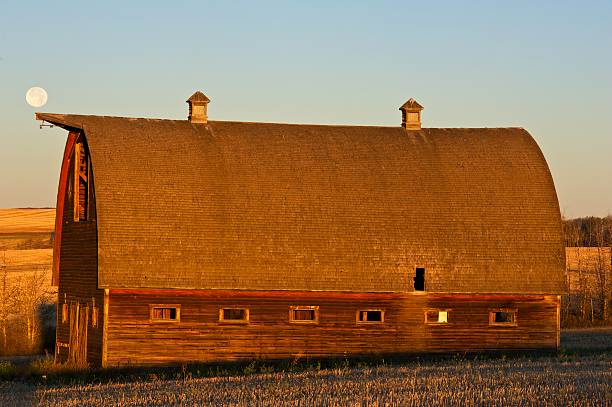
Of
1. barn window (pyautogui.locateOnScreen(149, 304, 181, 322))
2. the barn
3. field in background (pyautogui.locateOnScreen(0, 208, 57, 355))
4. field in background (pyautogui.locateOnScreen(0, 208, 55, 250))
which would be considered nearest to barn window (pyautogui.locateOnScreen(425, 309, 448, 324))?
the barn

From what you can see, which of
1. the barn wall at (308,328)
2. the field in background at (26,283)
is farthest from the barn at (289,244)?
the field in background at (26,283)

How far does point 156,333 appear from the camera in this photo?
1222 inches

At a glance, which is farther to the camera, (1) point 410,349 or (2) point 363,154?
(2) point 363,154

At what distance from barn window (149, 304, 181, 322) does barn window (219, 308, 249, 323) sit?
136 centimetres

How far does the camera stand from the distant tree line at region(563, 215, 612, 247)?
7412cm

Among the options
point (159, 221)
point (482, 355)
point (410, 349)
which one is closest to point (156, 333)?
point (159, 221)

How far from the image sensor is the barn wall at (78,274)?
3123cm

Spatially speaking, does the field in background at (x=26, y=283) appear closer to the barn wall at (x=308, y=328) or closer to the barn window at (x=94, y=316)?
the barn window at (x=94, y=316)

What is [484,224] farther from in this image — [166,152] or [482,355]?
[166,152]

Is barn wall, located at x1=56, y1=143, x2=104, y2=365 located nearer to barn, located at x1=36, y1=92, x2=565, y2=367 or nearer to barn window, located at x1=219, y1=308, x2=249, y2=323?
barn, located at x1=36, y1=92, x2=565, y2=367

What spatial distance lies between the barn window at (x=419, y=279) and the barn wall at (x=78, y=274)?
10.0m

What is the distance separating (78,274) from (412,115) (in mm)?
13065

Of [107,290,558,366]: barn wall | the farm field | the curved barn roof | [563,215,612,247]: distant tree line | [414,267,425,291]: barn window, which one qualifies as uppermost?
[563,215,612,247]: distant tree line

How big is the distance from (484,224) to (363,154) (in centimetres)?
476
